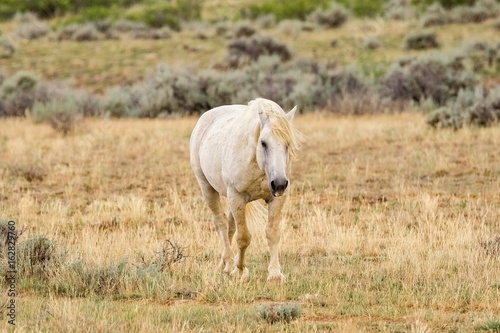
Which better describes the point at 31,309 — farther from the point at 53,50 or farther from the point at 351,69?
the point at 53,50

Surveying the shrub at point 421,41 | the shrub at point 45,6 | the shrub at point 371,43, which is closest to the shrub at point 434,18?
the shrub at point 371,43

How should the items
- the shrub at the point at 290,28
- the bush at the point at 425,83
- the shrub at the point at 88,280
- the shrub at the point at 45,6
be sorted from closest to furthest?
the shrub at the point at 88,280 < the bush at the point at 425,83 < the shrub at the point at 290,28 < the shrub at the point at 45,6

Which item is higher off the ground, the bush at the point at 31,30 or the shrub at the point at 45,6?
the shrub at the point at 45,6

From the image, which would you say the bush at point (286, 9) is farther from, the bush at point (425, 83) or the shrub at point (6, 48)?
the bush at point (425, 83)

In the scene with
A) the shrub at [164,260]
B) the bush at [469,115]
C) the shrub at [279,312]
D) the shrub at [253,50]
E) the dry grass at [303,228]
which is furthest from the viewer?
the shrub at [253,50]

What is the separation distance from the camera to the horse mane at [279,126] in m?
7.98

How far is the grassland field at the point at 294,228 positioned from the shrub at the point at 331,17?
826 inches

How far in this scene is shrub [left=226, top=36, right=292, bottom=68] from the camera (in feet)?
112

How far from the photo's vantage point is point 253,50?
3528 centimetres

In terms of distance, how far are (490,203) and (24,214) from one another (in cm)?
659

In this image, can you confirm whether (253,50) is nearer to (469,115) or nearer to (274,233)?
(469,115)

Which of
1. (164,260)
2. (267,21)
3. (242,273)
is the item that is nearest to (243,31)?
(267,21)

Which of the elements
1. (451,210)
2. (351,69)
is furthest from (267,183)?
(351,69)

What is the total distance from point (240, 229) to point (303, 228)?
8.58 ft
